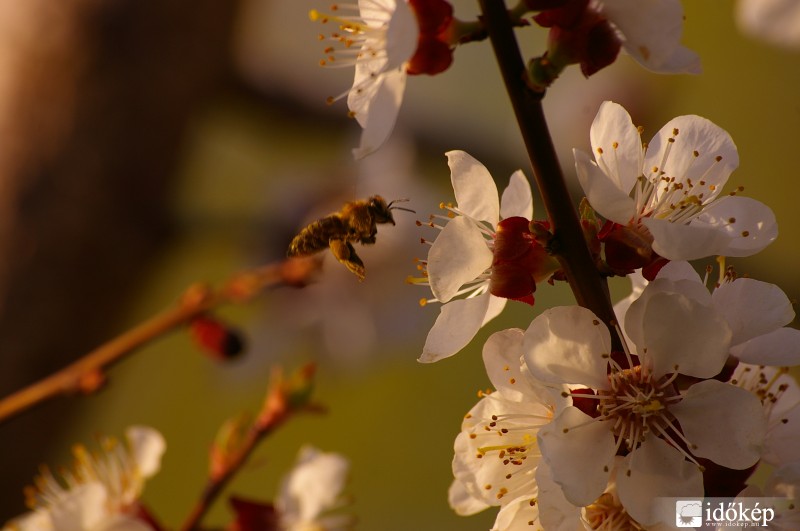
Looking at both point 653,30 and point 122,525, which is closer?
point 653,30

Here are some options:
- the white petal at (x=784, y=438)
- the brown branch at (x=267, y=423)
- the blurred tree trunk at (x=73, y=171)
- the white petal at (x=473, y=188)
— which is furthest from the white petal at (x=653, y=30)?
the blurred tree trunk at (x=73, y=171)

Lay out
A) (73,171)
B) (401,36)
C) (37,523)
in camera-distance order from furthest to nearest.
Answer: (73,171) → (37,523) → (401,36)

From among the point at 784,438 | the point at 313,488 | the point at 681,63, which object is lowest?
the point at 313,488

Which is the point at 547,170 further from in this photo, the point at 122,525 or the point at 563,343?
the point at 122,525

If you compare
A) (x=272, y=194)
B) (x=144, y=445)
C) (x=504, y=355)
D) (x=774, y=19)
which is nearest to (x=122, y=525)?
(x=144, y=445)

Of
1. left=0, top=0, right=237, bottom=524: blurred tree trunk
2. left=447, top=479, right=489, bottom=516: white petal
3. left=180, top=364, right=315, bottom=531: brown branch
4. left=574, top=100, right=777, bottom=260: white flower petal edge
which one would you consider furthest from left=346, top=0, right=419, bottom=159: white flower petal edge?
left=0, top=0, right=237, bottom=524: blurred tree trunk

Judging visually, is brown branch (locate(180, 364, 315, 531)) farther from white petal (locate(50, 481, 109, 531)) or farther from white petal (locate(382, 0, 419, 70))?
white petal (locate(382, 0, 419, 70))

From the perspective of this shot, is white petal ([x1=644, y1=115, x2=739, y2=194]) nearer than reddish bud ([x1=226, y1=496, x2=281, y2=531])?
Yes
